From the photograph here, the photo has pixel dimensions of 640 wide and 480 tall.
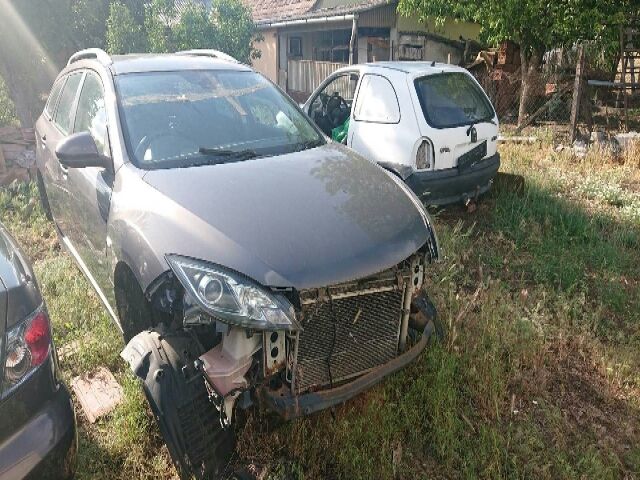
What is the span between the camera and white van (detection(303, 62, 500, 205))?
542 cm

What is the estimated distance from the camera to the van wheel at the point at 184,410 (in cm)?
235

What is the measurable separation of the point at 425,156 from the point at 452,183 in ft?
1.31

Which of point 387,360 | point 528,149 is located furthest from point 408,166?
point 528,149

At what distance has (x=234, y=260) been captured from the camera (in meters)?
2.31

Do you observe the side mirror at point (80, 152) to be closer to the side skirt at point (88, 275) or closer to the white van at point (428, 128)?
the side skirt at point (88, 275)

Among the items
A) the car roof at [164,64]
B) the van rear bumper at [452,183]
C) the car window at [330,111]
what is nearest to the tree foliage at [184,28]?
the car window at [330,111]

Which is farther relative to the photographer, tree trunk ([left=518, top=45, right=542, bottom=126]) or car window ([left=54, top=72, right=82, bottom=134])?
tree trunk ([left=518, top=45, right=542, bottom=126])

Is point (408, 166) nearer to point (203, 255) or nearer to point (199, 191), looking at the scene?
point (199, 191)

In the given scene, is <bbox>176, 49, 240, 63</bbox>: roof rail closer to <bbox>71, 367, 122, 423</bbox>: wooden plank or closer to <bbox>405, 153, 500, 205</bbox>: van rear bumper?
<bbox>405, 153, 500, 205</bbox>: van rear bumper

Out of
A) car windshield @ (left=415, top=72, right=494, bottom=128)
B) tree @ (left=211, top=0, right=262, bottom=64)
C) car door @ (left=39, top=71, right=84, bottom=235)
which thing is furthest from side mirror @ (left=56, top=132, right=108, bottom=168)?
tree @ (left=211, top=0, right=262, bottom=64)

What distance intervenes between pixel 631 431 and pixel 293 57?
61.1 feet

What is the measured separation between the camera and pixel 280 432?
2.82 metres

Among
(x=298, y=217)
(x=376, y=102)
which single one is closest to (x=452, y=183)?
(x=376, y=102)

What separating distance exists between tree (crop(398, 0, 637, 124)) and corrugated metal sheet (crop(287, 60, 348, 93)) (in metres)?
4.36
